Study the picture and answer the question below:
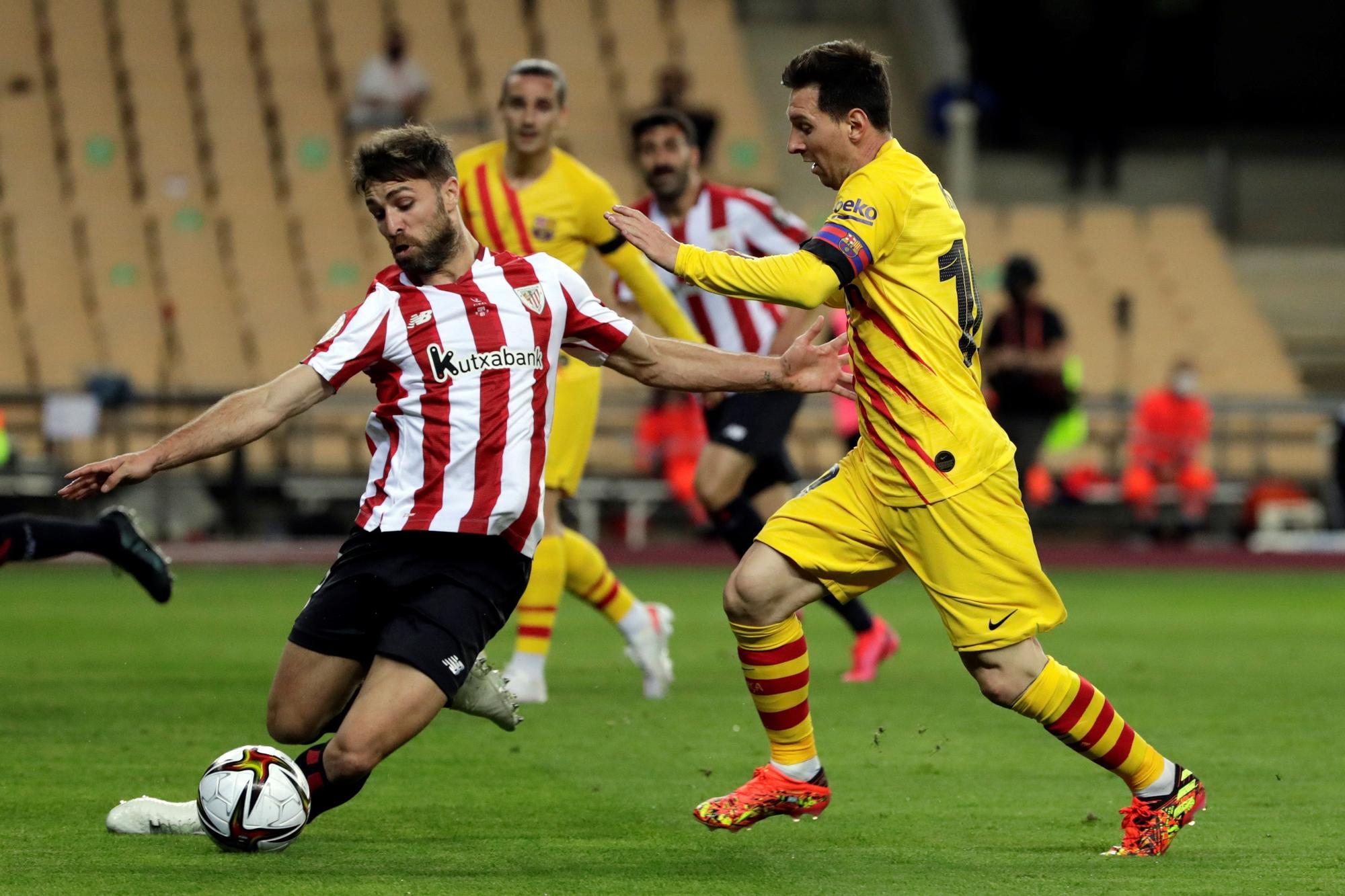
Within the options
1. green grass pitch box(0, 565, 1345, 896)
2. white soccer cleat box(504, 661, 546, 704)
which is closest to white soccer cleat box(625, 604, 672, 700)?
green grass pitch box(0, 565, 1345, 896)

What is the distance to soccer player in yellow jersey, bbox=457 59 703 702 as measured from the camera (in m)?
7.32

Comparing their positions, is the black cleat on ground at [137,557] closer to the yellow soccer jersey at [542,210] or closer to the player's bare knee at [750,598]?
the yellow soccer jersey at [542,210]

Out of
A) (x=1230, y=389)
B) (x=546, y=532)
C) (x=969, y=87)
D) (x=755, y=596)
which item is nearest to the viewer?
(x=755, y=596)

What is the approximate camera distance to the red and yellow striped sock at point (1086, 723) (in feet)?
15.7

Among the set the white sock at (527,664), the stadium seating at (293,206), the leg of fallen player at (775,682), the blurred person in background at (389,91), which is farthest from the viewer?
A: the blurred person in background at (389,91)

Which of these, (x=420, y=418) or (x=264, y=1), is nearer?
(x=420, y=418)

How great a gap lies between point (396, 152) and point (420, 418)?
64cm

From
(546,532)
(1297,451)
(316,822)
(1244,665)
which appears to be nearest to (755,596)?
(316,822)

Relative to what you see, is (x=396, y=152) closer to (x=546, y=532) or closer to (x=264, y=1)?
(x=546, y=532)

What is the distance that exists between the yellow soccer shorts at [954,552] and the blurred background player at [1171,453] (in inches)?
458

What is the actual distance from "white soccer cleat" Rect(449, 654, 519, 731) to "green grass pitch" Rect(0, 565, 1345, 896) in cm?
32

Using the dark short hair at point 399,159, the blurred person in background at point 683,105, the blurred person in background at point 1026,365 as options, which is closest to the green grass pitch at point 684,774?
the dark short hair at point 399,159

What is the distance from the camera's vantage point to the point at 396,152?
4.69 metres

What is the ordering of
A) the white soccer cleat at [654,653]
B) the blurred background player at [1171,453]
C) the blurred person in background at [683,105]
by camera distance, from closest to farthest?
1. the white soccer cleat at [654,653]
2. the blurred background player at [1171,453]
3. the blurred person in background at [683,105]
